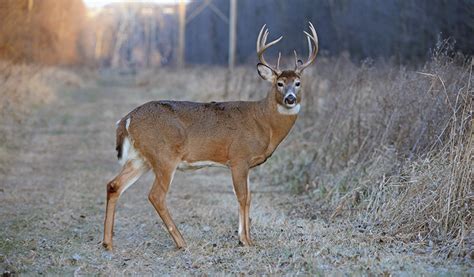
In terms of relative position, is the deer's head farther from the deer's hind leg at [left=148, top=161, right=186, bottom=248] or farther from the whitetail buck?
the deer's hind leg at [left=148, top=161, right=186, bottom=248]

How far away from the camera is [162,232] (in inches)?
343

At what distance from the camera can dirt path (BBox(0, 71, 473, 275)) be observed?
6.88 m

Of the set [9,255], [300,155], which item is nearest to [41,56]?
[300,155]

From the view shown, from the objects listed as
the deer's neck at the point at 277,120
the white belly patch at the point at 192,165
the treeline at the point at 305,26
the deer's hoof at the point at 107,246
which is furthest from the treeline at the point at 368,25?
the deer's hoof at the point at 107,246

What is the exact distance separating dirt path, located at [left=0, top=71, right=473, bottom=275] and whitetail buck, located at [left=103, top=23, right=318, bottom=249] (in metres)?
0.45

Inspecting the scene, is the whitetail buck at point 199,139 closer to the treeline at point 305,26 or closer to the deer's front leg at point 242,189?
the deer's front leg at point 242,189

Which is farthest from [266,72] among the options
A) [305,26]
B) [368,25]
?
[305,26]

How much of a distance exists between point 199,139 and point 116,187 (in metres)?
0.99

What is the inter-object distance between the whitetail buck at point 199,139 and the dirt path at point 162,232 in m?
0.45

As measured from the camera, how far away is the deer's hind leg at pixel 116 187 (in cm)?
780

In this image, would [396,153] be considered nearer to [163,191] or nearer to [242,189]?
[242,189]

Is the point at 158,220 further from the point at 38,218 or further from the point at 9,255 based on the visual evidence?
the point at 9,255

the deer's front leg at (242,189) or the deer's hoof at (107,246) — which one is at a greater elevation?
the deer's front leg at (242,189)

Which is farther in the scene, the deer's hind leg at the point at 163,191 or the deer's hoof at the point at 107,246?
the deer's hind leg at the point at 163,191
